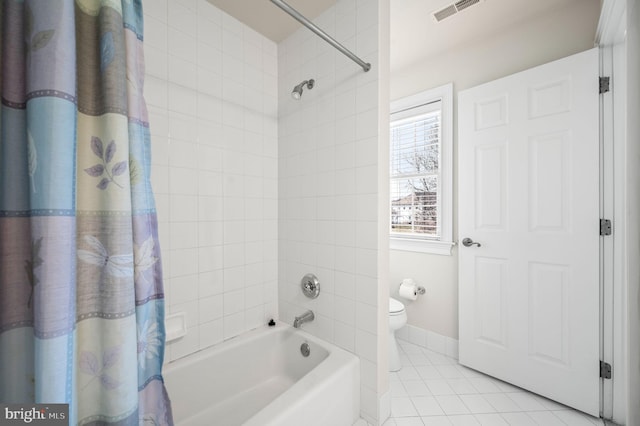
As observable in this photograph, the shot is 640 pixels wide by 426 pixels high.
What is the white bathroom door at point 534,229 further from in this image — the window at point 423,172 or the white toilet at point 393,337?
the white toilet at point 393,337

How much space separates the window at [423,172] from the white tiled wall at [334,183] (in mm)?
1096

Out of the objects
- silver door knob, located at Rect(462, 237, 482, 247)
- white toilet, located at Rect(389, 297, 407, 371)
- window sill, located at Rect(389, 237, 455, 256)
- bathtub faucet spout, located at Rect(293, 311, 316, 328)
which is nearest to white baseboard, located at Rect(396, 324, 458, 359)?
white toilet, located at Rect(389, 297, 407, 371)

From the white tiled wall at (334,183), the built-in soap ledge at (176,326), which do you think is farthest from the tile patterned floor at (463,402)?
the built-in soap ledge at (176,326)

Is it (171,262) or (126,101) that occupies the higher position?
(126,101)

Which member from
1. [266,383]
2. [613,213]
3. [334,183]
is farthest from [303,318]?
[613,213]

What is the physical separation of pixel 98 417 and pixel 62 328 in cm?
24

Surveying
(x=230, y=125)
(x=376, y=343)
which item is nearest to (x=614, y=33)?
(x=376, y=343)

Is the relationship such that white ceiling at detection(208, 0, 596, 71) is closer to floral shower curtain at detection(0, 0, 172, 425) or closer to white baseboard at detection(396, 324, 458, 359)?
floral shower curtain at detection(0, 0, 172, 425)

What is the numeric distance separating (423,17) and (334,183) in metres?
1.36

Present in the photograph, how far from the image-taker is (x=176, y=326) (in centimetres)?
140

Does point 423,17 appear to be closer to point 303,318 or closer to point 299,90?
point 299,90

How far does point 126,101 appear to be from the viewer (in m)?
0.59

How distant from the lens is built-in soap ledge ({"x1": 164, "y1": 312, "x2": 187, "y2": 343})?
1.35 metres

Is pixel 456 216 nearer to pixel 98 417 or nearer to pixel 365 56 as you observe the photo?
pixel 365 56
